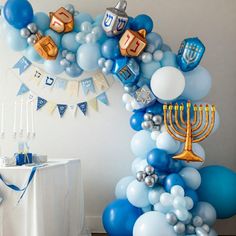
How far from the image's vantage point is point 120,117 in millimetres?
3236

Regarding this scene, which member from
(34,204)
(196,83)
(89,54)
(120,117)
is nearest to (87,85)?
(120,117)

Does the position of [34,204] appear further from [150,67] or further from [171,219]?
[150,67]

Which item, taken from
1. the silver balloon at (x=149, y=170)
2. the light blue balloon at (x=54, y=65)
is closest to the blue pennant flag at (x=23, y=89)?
the light blue balloon at (x=54, y=65)

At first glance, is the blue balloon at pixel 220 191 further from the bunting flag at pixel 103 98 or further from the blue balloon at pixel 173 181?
the bunting flag at pixel 103 98

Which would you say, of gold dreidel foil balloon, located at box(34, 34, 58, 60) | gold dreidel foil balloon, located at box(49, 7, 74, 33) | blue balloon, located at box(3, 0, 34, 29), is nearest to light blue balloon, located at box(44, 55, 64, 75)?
gold dreidel foil balloon, located at box(34, 34, 58, 60)

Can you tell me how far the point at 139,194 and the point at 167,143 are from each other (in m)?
0.40

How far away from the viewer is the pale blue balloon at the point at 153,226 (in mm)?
2314

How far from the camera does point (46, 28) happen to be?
2.81 metres

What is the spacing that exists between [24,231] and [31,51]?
1357 millimetres

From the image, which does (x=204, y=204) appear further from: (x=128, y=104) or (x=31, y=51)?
(x=31, y=51)

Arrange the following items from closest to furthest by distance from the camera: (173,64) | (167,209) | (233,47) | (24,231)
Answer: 1. (24,231)
2. (167,209)
3. (173,64)
4. (233,47)

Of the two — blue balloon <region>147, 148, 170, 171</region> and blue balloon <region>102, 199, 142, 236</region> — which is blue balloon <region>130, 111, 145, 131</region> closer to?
blue balloon <region>147, 148, 170, 171</region>

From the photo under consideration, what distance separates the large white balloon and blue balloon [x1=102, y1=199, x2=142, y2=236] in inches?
32.9

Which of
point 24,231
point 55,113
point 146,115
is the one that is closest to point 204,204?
point 146,115
